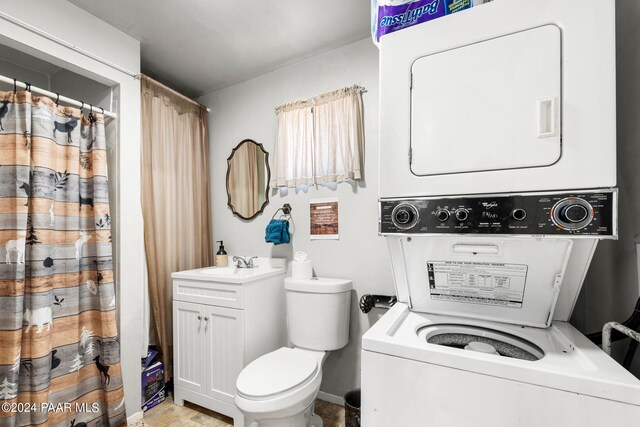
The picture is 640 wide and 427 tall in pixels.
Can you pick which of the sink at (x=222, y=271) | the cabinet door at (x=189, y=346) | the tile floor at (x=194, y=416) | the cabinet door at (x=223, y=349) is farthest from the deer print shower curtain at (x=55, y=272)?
the sink at (x=222, y=271)

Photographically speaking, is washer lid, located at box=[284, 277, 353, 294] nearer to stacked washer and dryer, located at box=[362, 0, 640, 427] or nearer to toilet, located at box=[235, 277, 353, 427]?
toilet, located at box=[235, 277, 353, 427]

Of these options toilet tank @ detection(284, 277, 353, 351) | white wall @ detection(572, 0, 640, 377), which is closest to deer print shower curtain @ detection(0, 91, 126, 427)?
toilet tank @ detection(284, 277, 353, 351)

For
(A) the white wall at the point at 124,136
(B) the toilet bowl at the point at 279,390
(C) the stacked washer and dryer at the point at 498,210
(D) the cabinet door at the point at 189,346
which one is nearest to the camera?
(C) the stacked washer and dryer at the point at 498,210

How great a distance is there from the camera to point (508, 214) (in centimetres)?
88

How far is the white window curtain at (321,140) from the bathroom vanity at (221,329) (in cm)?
79

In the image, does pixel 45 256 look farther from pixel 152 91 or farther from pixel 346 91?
pixel 346 91

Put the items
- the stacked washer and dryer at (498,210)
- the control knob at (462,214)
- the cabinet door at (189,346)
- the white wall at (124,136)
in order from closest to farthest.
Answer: the stacked washer and dryer at (498,210) < the control knob at (462,214) < the white wall at (124,136) < the cabinet door at (189,346)

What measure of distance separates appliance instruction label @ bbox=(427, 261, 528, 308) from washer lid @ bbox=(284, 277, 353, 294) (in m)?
0.80

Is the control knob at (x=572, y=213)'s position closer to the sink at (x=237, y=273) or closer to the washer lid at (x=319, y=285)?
the washer lid at (x=319, y=285)

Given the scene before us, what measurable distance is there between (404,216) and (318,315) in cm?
111

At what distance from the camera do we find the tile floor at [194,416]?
6.16 ft

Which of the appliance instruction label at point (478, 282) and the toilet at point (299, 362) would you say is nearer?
the appliance instruction label at point (478, 282)

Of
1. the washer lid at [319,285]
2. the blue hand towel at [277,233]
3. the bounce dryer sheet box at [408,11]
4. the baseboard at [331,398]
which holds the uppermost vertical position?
the bounce dryer sheet box at [408,11]

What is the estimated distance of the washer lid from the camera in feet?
6.10
